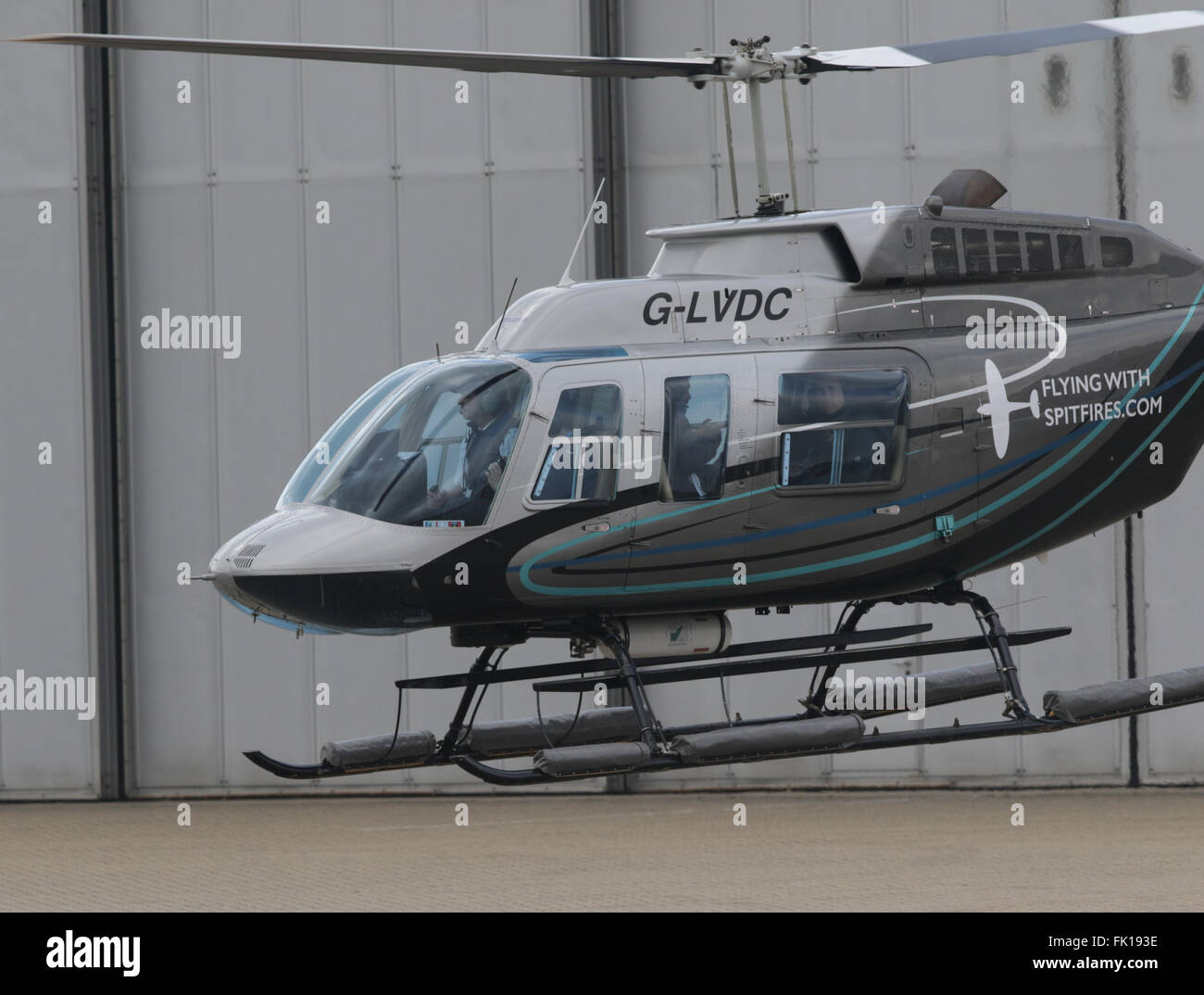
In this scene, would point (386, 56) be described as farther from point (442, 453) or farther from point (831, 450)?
point (831, 450)

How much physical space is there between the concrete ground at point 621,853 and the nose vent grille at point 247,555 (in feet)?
18.0

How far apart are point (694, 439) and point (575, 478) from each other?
2.45 ft

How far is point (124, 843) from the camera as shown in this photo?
18953 millimetres

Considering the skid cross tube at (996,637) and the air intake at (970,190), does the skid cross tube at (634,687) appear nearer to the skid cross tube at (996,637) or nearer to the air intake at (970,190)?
the skid cross tube at (996,637)

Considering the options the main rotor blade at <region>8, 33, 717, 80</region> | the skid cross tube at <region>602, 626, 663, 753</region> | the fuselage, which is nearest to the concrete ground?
the skid cross tube at <region>602, 626, 663, 753</region>

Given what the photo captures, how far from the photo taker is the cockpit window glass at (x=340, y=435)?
35.9ft

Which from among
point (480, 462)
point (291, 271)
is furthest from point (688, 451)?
point (291, 271)

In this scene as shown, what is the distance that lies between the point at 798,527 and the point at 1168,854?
25.8 feet

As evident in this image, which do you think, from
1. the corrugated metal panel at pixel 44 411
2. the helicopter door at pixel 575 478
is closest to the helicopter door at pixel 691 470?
the helicopter door at pixel 575 478

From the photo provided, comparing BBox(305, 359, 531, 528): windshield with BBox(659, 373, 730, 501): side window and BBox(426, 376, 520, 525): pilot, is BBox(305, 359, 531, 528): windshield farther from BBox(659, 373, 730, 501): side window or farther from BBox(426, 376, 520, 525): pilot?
BBox(659, 373, 730, 501): side window

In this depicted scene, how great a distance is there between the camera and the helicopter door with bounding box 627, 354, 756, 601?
35.3 ft
